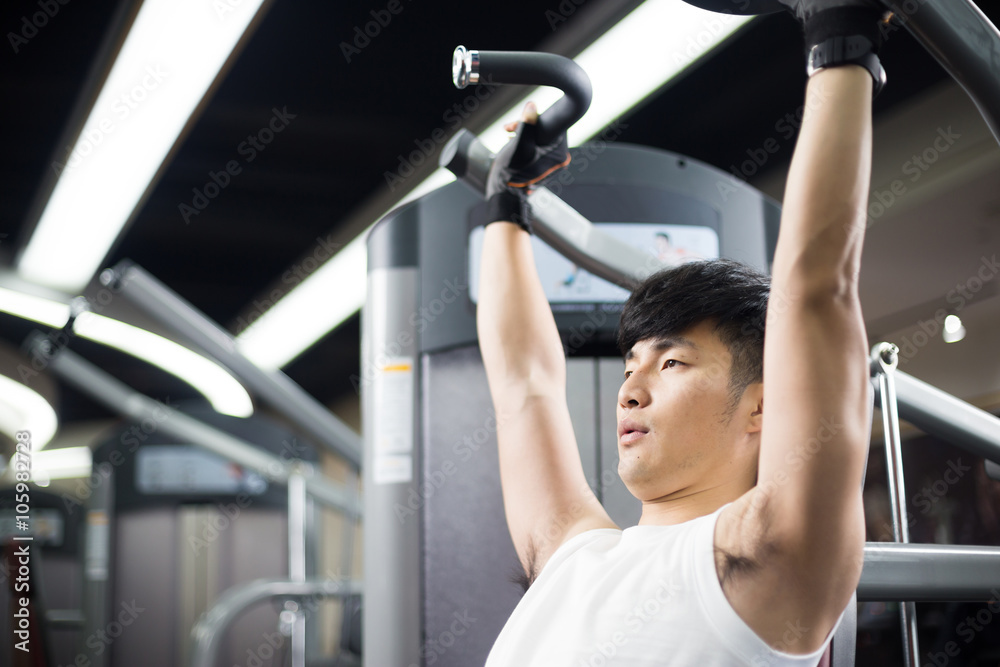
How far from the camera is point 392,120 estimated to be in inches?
142

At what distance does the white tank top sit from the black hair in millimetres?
184

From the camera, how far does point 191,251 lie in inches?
199

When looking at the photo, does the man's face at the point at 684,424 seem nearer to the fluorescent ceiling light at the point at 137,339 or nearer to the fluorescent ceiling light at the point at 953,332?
the fluorescent ceiling light at the point at 953,332

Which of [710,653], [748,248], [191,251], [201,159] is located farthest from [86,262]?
[710,653]

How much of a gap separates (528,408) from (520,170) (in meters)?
0.35

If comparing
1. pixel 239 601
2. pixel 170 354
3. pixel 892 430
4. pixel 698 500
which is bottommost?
pixel 239 601

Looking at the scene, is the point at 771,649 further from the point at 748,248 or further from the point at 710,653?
the point at 748,248

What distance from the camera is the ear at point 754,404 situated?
0.98m

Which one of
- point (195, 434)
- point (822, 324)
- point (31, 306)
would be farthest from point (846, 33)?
point (31, 306)

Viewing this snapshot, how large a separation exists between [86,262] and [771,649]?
4720 mm

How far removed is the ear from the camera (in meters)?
0.98

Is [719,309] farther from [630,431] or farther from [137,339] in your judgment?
[137,339]

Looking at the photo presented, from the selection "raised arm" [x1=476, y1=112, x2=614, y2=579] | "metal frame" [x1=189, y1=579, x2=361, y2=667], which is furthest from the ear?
"metal frame" [x1=189, y1=579, x2=361, y2=667]


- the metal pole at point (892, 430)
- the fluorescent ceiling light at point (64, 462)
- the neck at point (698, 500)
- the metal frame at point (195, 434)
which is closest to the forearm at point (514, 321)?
the neck at point (698, 500)
